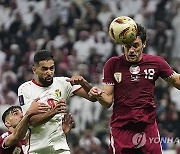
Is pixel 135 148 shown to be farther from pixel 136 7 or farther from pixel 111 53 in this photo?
pixel 136 7

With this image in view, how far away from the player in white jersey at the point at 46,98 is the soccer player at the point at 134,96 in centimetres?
32

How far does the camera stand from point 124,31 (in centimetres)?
823

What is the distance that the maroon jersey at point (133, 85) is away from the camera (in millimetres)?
8359

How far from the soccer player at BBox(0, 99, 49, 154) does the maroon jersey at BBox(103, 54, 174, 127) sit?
32.9 inches

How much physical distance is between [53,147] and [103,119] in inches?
245

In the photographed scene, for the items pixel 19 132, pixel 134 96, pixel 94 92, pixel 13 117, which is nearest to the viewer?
pixel 94 92

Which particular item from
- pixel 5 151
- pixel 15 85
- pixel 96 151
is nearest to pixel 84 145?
pixel 96 151

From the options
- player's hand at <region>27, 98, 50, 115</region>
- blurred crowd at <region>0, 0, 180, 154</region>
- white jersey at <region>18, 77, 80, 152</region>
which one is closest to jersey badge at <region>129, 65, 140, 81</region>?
white jersey at <region>18, 77, 80, 152</region>

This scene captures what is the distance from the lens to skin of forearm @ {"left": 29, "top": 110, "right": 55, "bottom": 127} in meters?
8.09

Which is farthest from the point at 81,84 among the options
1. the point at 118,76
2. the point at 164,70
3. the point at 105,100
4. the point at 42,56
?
the point at 164,70

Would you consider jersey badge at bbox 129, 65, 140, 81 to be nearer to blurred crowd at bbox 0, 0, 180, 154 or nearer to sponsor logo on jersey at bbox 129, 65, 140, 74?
sponsor logo on jersey at bbox 129, 65, 140, 74

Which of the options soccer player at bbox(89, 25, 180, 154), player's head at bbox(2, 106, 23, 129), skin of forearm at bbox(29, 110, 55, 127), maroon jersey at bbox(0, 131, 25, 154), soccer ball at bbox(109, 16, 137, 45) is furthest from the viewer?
player's head at bbox(2, 106, 23, 129)

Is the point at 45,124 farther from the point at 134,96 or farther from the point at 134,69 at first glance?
the point at 134,69

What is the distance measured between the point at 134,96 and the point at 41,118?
1.06m
